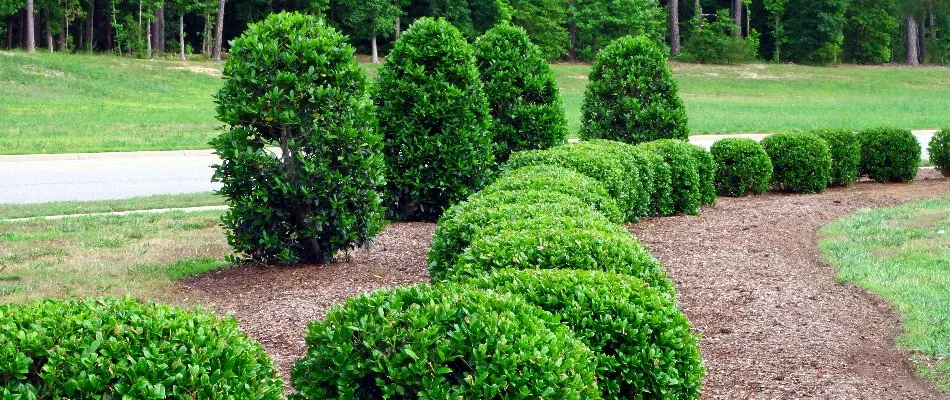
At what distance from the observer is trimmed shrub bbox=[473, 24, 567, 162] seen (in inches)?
450

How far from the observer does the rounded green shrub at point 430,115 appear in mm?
9617

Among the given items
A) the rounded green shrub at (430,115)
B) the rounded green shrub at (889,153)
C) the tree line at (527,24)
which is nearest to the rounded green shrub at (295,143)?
the rounded green shrub at (430,115)

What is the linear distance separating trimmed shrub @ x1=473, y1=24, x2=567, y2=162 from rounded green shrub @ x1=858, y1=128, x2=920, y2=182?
5.44m

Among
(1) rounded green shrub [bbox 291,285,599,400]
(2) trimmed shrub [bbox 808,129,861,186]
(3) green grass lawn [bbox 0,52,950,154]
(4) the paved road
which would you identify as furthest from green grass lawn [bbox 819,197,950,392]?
(3) green grass lawn [bbox 0,52,950,154]

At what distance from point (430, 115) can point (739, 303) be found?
385 centimetres

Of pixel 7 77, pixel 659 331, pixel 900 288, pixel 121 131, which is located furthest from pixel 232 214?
pixel 7 77

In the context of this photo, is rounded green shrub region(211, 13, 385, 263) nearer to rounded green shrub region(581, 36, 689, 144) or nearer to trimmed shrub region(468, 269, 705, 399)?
trimmed shrub region(468, 269, 705, 399)

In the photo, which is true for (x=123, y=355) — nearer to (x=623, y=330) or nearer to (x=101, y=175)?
(x=623, y=330)

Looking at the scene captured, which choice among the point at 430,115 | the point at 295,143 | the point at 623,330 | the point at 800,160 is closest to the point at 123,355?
the point at 623,330

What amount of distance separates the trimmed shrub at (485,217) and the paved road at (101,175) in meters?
8.07

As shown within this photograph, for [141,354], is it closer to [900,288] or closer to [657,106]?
[900,288]

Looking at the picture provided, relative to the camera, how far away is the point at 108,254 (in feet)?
27.0

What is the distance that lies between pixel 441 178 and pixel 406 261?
1.89 meters

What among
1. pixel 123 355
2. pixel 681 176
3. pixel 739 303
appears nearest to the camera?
pixel 123 355
